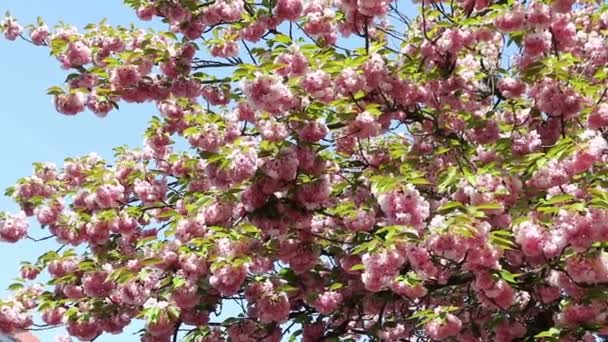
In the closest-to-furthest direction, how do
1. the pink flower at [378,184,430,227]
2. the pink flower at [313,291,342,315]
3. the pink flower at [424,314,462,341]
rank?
the pink flower at [378,184,430,227] < the pink flower at [424,314,462,341] < the pink flower at [313,291,342,315]

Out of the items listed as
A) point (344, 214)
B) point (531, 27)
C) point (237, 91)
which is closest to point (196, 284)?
point (344, 214)

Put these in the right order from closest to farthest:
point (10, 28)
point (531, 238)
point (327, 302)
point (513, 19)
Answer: point (531, 238), point (513, 19), point (327, 302), point (10, 28)

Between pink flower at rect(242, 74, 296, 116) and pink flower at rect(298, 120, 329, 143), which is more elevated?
pink flower at rect(242, 74, 296, 116)

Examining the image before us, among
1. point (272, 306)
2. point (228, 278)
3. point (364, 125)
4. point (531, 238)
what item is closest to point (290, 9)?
point (364, 125)

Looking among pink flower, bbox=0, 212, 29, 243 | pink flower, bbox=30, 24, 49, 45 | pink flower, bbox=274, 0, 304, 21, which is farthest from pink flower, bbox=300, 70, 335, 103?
pink flower, bbox=0, 212, 29, 243

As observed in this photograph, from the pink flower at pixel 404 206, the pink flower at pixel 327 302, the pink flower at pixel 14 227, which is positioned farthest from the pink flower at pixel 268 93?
the pink flower at pixel 14 227

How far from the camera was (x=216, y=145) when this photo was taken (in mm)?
7453

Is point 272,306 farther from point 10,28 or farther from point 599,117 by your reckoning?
point 10,28

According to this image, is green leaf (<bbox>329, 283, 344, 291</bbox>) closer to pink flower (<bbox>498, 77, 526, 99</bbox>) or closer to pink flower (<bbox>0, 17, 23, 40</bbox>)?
pink flower (<bbox>498, 77, 526, 99</bbox>)

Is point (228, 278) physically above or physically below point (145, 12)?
below

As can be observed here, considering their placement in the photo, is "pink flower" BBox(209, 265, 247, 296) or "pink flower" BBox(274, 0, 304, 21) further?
"pink flower" BBox(274, 0, 304, 21)

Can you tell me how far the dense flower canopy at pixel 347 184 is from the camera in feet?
19.6

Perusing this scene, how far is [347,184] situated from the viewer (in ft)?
24.3

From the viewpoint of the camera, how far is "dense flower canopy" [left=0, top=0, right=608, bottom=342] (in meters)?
5.97
